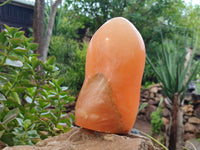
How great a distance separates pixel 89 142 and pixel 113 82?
19 centimetres

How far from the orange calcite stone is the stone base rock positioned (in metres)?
0.03

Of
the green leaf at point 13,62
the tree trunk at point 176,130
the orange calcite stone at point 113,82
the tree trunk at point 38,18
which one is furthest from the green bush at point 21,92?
the tree trunk at point 38,18

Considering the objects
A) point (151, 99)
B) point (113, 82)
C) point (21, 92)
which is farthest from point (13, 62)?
point (151, 99)

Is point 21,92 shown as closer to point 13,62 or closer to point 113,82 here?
point 13,62

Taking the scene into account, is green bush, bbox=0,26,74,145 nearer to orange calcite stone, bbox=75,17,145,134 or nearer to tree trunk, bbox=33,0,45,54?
orange calcite stone, bbox=75,17,145,134

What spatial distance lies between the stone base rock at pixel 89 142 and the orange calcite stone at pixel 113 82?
0.03 m

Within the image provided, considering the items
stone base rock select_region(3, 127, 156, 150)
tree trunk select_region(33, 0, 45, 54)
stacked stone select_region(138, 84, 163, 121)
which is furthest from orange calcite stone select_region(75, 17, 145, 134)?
stacked stone select_region(138, 84, 163, 121)

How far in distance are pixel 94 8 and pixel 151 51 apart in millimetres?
1867

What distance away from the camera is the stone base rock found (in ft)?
1.60

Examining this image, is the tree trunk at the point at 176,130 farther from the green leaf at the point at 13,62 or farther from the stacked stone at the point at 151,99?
the stacked stone at the point at 151,99

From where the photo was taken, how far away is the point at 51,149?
482mm

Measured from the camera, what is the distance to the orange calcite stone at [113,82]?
0.59m

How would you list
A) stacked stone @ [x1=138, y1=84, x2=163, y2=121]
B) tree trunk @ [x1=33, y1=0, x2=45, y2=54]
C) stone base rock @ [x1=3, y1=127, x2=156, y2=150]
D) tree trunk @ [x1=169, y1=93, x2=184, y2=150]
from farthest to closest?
stacked stone @ [x1=138, y1=84, x2=163, y2=121] → tree trunk @ [x1=33, y1=0, x2=45, y2=54] → tree trunk @ [x1=169, y1=93, x2=184, y2=150] → stone base rock @ [x1=3, y1=127, x2=156, y2=150]

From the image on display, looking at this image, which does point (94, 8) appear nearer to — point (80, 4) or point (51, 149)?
point (80, 4)
